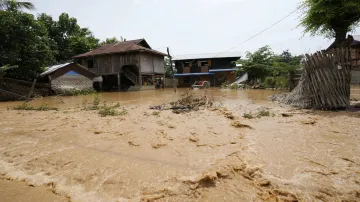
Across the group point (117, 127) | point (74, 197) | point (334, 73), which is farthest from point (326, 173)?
point (334, 73)

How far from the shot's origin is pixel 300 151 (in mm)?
2752

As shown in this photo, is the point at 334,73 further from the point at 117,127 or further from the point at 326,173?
the point at 117,127

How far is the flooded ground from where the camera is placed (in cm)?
190

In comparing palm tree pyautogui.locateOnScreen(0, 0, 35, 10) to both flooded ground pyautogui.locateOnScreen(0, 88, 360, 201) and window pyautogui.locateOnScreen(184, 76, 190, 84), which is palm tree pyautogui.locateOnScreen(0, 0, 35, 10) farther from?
window pyautogui.locateOnScreen(184, 76, 190, 84)

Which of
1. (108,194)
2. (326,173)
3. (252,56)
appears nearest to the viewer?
(108,194)

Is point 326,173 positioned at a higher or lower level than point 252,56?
lower

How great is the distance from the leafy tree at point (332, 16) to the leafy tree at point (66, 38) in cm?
2597

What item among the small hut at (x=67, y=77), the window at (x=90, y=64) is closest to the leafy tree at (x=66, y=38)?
the window at (x=90, y=64)

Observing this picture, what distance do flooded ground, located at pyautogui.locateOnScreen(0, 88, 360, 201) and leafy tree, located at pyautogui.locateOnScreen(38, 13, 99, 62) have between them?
26349mm

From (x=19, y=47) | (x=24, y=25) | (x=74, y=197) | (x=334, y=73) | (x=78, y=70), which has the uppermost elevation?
(x=24, y=25)

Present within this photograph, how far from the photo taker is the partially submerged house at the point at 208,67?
2942cm

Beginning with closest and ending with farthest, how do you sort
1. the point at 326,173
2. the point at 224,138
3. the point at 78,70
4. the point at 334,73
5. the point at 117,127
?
the point at 326,173, the point at 224,138, the point at 117,127, the point at 334,73, the point at 78,70

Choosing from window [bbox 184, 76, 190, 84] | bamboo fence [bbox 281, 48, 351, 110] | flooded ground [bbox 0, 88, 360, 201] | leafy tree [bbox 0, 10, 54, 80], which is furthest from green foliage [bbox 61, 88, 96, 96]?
bamboo fence [bbox 281, 48, 351, 110]

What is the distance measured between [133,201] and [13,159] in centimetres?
222
